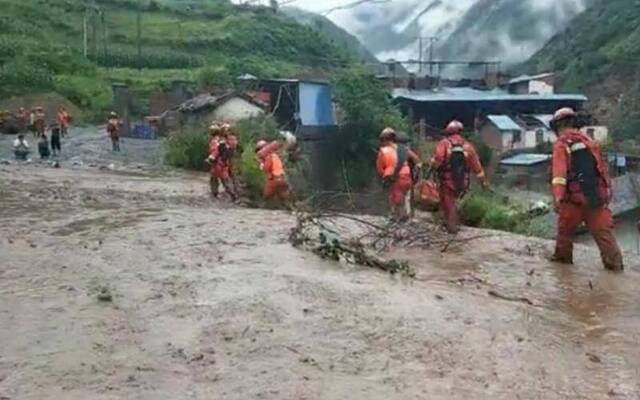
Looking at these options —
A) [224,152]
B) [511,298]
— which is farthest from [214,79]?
[511,298]

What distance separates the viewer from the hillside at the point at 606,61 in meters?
54.4

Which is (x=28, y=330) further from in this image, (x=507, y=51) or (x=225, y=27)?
(x=507, y=51)

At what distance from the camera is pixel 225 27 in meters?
75.0

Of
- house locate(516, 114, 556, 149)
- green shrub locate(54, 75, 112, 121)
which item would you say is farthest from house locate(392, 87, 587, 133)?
green shrub locate(54, 75, 112, 121)

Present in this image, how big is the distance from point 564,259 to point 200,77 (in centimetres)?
4168

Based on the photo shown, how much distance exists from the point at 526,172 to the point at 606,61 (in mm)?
24758

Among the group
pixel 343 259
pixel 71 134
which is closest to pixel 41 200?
pixel 343 259

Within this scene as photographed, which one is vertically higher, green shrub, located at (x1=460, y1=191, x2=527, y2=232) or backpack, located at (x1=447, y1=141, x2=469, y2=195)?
backpack, located at (x1=447, y1=141, x2=469, y2=195)

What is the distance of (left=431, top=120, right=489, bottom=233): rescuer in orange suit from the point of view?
11.2 meters

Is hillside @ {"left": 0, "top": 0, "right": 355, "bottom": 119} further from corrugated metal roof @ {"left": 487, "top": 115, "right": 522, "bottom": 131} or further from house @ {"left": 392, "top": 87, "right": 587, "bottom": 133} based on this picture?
corrugated metal roof @ {"left": 487, "top": 115, "right": 522, "bottom": 131}

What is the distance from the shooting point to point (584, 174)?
8.81 m

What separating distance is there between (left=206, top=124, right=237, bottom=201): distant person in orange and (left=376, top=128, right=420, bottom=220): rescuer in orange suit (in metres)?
4.72

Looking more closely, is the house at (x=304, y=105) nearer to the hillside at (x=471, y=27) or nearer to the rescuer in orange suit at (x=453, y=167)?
the rescuer in orange suit at (x=453, y=167)

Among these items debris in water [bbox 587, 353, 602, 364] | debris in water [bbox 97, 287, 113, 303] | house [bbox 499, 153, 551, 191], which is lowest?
house [bbox 499, 153, 551, 191]
